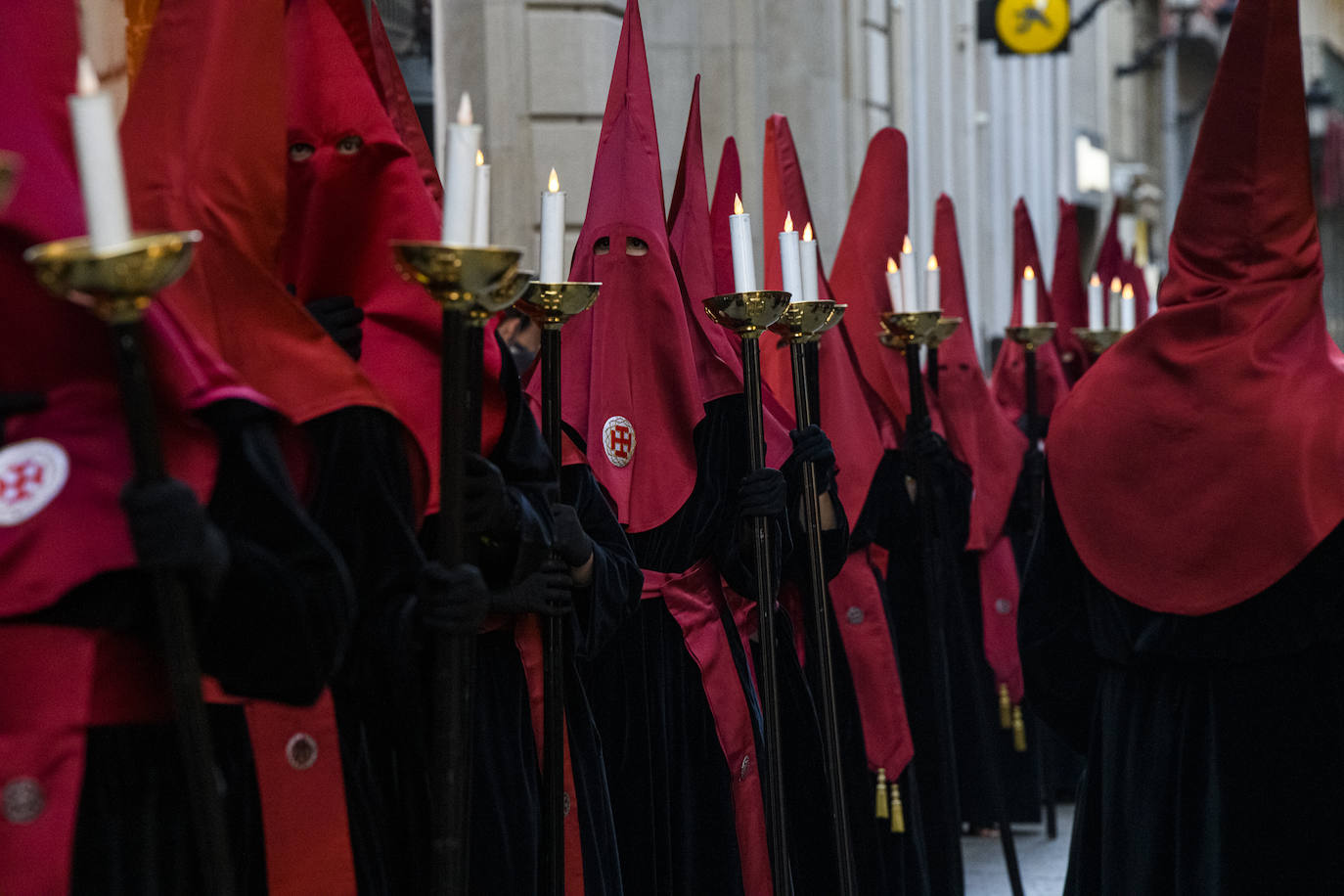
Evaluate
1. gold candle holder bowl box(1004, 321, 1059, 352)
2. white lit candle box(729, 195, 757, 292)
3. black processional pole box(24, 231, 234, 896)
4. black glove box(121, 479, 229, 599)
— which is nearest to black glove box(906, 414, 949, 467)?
gold candle holder bowl box(1004, 321, 1059, 352)

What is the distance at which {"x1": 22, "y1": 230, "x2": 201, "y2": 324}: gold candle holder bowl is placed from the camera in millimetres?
1956

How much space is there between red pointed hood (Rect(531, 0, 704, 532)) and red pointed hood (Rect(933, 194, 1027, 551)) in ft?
9.34

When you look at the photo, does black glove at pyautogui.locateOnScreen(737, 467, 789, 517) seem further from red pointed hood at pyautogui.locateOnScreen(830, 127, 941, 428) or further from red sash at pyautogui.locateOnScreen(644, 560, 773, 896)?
red pointed hood at pyautogui.locateOnScreen(830, 127, 941, 428)

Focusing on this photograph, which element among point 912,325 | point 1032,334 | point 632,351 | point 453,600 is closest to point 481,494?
point 453,600

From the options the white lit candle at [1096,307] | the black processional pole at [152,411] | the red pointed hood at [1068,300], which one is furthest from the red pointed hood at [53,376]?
the red pointed hood at [1068,300]

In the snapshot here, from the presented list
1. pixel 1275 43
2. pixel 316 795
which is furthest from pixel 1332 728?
pixel 316 795

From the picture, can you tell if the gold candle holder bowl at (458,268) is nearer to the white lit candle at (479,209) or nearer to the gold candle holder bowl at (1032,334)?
the white lit candle at (479,209)

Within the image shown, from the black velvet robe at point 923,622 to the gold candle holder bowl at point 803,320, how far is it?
1517 mm

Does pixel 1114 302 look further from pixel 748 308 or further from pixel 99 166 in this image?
pixel 99 166

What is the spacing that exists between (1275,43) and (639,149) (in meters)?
1.51

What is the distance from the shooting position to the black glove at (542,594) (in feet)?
10.7

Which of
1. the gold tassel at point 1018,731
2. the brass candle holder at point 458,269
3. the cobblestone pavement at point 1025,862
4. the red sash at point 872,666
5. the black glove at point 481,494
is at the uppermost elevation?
the brass candle holder at point 458,269

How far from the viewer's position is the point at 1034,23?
1470 cm

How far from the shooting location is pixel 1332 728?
353 centimetres
